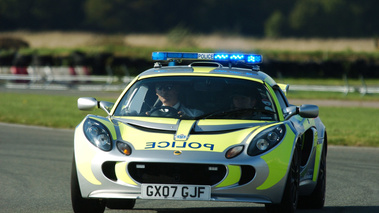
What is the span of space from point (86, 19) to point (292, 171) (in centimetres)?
7999

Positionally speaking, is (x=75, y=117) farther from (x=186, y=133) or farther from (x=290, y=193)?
(x=290, y=193)

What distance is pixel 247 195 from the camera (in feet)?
21.2

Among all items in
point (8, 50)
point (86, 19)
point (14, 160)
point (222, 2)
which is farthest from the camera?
point (222, 2)

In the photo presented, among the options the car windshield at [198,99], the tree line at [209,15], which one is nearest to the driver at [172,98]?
the car windshield at [198,99]

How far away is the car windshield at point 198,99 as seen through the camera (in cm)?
737

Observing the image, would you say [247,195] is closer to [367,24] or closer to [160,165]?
[160,165]

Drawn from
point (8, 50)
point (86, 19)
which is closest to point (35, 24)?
point (86, 19)

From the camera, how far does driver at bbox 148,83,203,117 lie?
7455 millimetres

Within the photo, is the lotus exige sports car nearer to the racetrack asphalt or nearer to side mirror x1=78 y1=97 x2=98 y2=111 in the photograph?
side mirror x1=78 y1=97 x2=98 y2=111

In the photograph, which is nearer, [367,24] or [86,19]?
[86,19]

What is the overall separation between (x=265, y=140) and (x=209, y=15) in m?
93.9

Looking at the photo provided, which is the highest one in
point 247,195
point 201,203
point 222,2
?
point 247,195

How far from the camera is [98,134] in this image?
22.3 feet

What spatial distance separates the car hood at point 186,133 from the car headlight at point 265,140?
0.18 ft
